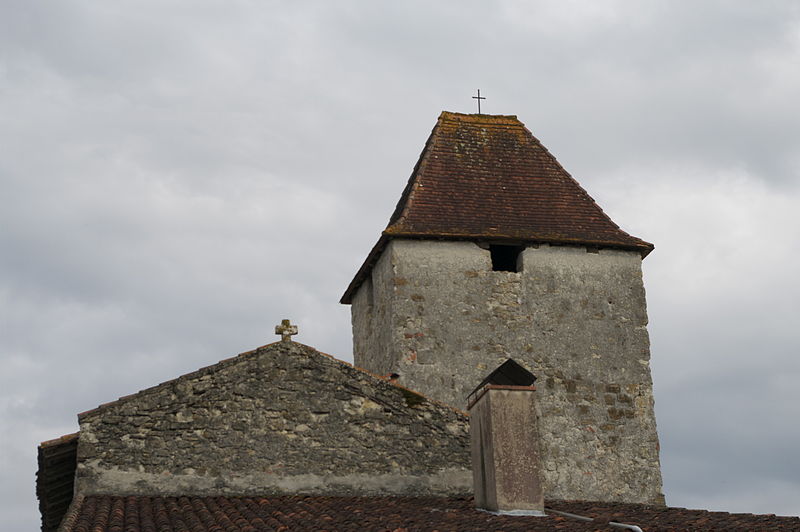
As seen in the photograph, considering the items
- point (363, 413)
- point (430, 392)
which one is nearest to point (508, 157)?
point (430, 392)

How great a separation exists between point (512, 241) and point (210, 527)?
8.61 meters

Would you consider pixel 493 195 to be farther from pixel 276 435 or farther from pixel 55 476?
pixel 55 476

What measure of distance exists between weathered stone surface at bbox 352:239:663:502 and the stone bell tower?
0.02 m

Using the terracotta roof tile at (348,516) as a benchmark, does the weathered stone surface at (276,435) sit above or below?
above

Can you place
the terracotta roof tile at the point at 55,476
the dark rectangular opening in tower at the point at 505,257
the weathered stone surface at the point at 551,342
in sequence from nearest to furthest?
the terracotta roof tile at the point at 55,476 → the weathered stone surface at the point at 551,342 → the dark rectangular opening in tower at the point at 505,257

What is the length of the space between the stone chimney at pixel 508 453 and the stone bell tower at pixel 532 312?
183 inches

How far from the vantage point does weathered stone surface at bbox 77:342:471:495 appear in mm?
12586

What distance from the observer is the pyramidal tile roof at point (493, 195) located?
58.6 feet

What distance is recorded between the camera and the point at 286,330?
43.9ft

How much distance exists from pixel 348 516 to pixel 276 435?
Result: 2.16 m

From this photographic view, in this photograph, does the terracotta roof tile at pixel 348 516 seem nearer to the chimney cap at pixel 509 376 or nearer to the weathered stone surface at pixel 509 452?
the weathered stone surface at pixel 509 452

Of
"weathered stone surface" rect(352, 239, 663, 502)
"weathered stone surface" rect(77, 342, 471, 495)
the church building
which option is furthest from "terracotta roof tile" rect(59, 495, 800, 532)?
"weathered stone surface" rect(352, 239, 663, 502)

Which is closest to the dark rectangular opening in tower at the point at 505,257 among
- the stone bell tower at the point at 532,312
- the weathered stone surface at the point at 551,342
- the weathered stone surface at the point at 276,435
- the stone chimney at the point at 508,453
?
the stone bell tower at the point at 532,312

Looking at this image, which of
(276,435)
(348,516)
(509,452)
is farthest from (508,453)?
(276,435)
